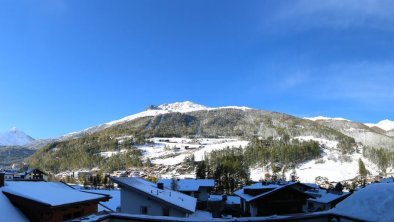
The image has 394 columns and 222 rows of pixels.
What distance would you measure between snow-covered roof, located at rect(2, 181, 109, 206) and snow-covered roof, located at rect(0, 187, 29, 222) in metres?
0.42

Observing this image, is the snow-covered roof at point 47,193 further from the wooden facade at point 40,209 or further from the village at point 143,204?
the wooden facade at point 40,209

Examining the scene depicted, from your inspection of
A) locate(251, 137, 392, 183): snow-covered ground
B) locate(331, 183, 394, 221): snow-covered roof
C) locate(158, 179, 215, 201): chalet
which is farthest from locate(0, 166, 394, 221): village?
locate(251, 137, 392, 183): snow-covered ground

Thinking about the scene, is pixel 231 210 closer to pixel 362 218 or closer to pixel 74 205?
pixel 74 205

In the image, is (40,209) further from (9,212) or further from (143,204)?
(143,204)

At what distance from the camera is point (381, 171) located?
7234 inches

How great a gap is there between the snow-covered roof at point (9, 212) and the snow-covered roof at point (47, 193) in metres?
0.42

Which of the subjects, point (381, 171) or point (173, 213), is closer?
point (173, 213)

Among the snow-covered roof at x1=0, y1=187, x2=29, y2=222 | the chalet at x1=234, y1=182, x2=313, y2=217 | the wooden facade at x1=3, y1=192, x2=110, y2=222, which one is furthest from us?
the chalet at x1=234, y1=182, x2=313, y2=217

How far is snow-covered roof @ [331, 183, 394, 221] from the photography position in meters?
6.05

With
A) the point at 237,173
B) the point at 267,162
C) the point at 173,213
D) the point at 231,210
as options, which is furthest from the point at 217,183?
the point at 267,162

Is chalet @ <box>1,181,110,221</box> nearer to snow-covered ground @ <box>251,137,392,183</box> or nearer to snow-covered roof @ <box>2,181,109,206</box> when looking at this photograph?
snow-covered roof @ <box>2,181,109,206</box>

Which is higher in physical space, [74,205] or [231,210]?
[74,205]

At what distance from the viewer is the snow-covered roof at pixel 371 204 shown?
238 inches

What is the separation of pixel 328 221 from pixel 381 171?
657 feet
